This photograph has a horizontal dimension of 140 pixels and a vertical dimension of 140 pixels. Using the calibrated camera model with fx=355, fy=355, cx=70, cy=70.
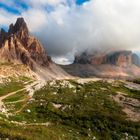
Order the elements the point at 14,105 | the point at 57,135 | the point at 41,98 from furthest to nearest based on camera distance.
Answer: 1. the point at 41,98
2. the point at 14,105
3. the point at 57,135

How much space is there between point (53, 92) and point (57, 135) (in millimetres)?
50816

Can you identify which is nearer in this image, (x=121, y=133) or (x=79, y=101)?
(x=121, y=133)

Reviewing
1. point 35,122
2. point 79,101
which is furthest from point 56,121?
point 79,101

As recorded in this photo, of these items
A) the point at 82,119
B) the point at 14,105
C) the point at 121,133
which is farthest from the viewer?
the point at 14,105

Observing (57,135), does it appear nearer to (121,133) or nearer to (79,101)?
(121,133)

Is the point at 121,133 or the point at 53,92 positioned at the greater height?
the point at 53,92

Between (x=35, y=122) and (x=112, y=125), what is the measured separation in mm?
18333

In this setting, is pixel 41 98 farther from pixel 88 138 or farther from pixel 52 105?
pixel 88 138

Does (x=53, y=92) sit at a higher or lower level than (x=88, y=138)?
higher

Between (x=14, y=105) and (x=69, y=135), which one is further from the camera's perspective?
(x=14, y=105)

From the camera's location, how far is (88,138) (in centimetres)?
7444

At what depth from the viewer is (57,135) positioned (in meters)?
70.4

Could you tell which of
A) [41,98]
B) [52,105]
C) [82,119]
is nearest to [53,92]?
[41,98]

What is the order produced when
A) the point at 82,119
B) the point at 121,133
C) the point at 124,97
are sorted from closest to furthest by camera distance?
the point at 121,133 < the point at 82,119 < the point at 124,97
